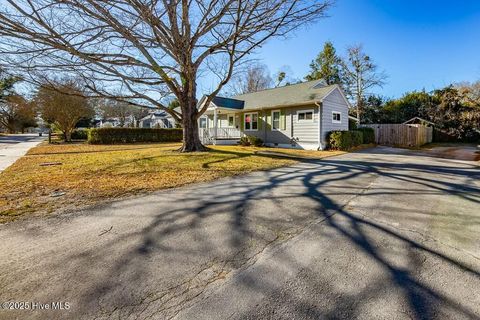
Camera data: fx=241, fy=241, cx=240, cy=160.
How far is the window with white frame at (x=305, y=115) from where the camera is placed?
15.7 m

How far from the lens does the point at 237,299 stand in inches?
79.7

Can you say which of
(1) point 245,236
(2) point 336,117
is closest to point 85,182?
(1) point 245,236

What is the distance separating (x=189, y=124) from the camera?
1280 centimetres

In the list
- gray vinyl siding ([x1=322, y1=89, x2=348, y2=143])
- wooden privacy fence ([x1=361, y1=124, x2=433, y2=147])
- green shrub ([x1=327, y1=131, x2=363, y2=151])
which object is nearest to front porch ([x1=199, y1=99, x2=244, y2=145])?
gray vinyl siding ([x1=322, y1=89, x2=348, y2=143])

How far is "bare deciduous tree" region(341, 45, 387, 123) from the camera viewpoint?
2720cm

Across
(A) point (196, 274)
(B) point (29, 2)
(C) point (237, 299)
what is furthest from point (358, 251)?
(B) point (29, 2)

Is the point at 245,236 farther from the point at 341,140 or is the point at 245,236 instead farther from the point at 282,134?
the point at 282,134

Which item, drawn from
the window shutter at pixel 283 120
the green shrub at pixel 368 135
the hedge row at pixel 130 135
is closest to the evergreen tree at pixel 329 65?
the green shrub at pixel 368 135

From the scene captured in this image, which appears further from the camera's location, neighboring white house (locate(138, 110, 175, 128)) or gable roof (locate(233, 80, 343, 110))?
neighboring white house (locate(138, 110, 175, 128))

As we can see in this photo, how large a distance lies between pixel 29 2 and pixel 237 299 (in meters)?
10.0

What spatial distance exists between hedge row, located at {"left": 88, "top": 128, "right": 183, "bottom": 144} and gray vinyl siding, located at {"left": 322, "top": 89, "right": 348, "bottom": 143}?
17.7 metres

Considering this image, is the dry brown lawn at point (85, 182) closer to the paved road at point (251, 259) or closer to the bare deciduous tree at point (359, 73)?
the paved road at point (251, 259)

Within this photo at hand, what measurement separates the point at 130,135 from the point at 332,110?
19556 mm

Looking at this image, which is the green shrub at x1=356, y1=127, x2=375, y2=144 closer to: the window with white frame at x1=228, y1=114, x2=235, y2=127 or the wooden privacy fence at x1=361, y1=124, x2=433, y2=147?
the wooden privacy fence at x1=361, y1=124, x2=433, y2=147
